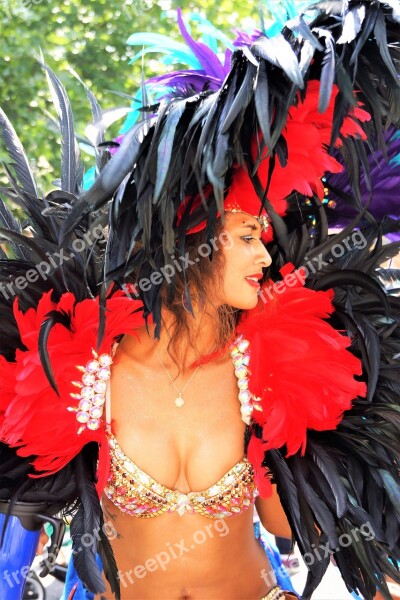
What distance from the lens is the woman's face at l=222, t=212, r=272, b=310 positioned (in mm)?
1859

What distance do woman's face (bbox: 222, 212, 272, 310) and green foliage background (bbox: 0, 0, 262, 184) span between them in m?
4.31

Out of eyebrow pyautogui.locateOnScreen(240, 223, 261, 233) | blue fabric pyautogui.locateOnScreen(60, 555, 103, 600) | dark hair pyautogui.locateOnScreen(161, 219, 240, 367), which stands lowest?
blue fabric pyautogui.locateOnScreen(60, 555, 103, 600)

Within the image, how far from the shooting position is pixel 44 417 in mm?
A: 1953

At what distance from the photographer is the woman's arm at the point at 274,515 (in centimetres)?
220

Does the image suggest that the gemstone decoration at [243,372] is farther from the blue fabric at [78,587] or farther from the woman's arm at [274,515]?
the blue fabric at [78,587]

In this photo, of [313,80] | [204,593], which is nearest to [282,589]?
[204,593]

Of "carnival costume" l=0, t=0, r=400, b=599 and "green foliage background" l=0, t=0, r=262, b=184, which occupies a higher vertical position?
"green foliage background" l=0, t=0, r=262, b=184

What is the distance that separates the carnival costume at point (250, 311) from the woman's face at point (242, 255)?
34mm

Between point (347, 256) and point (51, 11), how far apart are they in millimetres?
4744

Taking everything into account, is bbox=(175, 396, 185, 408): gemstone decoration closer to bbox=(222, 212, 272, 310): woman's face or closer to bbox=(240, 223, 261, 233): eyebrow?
bbox=(222, 212, 272, 310): woman's face

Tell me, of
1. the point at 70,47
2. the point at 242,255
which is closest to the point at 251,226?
the point at 242,255

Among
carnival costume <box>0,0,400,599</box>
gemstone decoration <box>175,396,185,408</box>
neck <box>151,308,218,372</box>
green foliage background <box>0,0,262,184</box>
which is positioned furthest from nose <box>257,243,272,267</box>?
green foliage background <box>0,0,262,184</box>

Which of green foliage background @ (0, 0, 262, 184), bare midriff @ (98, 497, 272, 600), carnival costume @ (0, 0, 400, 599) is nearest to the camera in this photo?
carnival costume @ (0, 0, 400, 599)

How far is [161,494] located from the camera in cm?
196
